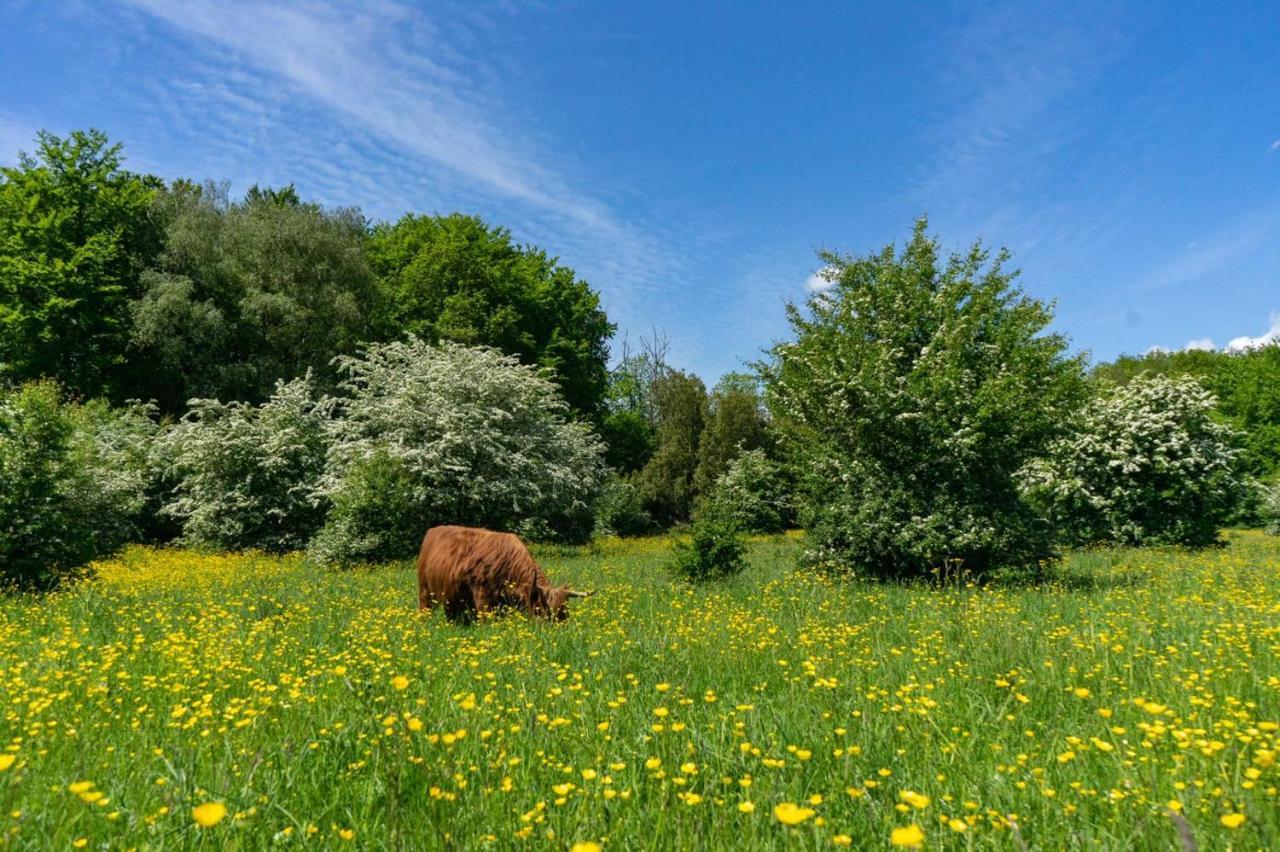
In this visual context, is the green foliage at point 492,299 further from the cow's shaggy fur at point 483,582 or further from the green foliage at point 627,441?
the cow's shaggy fur at point 483,582

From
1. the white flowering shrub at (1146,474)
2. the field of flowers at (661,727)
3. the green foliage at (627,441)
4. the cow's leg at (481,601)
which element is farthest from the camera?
the green foliage at (627,441)

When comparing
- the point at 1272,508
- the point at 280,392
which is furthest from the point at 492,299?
the point at 1272,508

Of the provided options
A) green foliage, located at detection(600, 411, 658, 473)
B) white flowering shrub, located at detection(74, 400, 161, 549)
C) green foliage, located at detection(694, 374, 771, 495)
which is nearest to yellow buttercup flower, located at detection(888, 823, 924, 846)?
white flowering shrub, located at detection(74, 400, 161, 549)

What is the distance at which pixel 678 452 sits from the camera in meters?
35.2

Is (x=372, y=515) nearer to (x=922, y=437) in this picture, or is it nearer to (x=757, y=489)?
(x=922, y=437)

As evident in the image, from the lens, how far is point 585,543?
89.6ft

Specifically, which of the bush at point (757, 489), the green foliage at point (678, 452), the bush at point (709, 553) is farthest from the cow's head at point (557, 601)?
the green foliage at point (678, 452)

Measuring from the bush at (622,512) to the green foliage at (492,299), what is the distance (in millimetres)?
5021

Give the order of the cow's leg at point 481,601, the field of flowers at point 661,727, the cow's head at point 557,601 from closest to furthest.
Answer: the field of flowers at point 661,727
the cow's head at point 557,601
the cow's leg at point 481,601

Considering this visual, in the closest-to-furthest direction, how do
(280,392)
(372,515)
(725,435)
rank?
(372,515), (280,392), (725,435)

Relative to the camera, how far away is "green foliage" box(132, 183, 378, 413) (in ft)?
84.4

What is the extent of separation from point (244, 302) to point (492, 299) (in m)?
11.6

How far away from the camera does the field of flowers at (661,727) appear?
252 centimetres

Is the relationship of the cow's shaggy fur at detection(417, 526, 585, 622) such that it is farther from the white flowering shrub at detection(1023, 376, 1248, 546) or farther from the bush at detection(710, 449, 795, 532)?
the bush at detection(710, 449, 795, 532)
